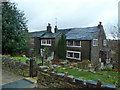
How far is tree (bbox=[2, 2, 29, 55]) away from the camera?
821 centimetres

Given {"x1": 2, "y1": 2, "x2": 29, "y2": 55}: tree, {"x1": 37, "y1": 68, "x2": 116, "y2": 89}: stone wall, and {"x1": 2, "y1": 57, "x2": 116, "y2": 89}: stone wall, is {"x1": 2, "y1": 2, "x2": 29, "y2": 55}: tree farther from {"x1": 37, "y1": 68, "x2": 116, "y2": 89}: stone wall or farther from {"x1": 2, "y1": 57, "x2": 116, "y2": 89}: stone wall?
{"x1": 37, "y1": 68, "x2": 116, "y2": 89}: stone wall

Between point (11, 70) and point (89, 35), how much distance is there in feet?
32.7

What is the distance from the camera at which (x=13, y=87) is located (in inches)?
122

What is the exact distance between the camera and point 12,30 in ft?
28.4

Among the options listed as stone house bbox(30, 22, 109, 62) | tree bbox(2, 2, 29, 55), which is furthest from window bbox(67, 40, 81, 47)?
tree bbox(2, 2, 29, 55)

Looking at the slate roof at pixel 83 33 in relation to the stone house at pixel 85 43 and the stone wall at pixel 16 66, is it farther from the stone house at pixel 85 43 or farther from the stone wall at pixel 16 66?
the stone wall at pixel 16 66

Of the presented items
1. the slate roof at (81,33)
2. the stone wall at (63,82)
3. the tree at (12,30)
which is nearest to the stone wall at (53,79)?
the stone wall at (63,82)

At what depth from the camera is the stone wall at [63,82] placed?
101 inches

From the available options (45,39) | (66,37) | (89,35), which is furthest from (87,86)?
(45,39)

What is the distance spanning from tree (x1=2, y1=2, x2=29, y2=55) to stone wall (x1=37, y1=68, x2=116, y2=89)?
17.9 ft

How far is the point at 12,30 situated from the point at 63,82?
23.0ft

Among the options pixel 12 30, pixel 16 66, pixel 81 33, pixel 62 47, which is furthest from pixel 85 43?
pixel 16 66

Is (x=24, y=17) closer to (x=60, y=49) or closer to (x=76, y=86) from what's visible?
(x=60, y=49)

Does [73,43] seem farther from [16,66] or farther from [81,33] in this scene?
[16,66]
